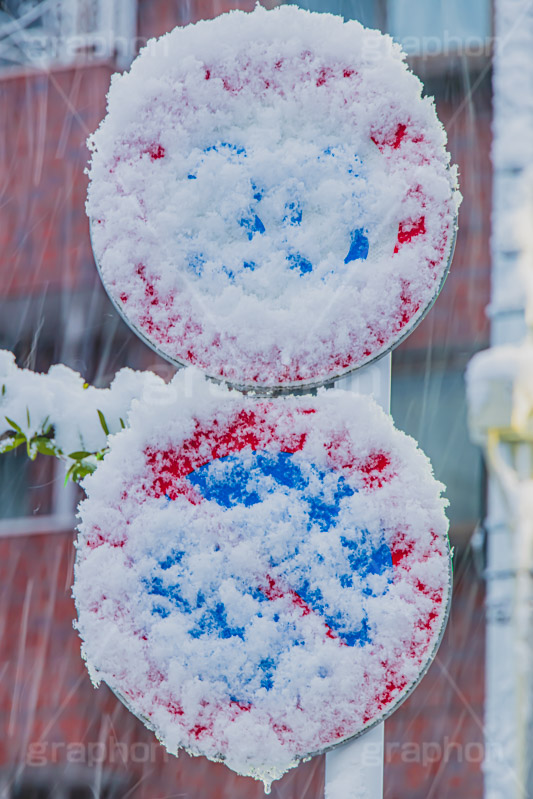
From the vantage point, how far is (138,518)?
1548mm

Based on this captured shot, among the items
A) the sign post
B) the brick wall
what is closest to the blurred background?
the brick wall

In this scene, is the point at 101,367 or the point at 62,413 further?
the point at 101,367

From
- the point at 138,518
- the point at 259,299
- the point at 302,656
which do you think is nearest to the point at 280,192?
the point at 259,299

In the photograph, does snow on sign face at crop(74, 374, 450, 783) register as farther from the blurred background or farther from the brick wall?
A: the brick wall

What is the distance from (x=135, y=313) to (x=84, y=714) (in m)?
3.13

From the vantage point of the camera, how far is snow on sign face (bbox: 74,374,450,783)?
1.47 m

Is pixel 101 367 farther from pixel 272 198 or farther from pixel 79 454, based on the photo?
pixel 272 198

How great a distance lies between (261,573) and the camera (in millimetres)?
1521

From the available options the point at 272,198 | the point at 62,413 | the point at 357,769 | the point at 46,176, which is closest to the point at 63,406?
the point at 62,413

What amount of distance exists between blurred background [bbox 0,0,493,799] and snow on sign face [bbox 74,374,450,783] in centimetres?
273

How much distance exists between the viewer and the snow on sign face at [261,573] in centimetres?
147

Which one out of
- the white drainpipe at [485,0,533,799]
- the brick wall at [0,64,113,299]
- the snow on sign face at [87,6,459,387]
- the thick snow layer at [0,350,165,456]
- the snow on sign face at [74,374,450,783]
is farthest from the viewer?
the brick wall at [0,64,113,299]

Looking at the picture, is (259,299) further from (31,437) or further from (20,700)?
(20,700)

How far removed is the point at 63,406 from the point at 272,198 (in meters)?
0.52
